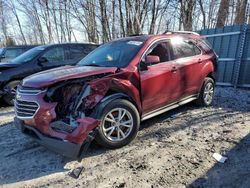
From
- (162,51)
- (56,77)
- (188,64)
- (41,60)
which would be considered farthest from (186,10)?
(56,77)

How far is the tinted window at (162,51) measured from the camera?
4.80 m

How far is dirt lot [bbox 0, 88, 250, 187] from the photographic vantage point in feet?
10.4

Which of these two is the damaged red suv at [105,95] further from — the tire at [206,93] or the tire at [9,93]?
the tire at [9,93]

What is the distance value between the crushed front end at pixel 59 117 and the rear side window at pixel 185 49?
230cm

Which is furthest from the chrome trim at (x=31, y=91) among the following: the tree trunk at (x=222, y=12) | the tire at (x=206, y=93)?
the tree trunk at (x=222, y=12)

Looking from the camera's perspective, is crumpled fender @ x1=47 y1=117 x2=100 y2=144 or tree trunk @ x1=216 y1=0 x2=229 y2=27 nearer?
crumpled fender @ x1=47 y1=117 x2=100 y2=144

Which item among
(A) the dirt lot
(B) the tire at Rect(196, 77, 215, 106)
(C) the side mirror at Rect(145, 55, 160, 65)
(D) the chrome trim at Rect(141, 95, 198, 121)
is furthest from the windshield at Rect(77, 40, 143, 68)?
(B) the tire at Rect(196, 77, 215, 106)

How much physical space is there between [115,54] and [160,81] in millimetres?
1013

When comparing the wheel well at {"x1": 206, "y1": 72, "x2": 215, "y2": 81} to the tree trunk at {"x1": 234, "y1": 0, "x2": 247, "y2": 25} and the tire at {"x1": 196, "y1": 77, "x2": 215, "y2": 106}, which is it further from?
the tree trunk at {"x1": 234, "y1": 0, "x2": 247, "y2": 25}

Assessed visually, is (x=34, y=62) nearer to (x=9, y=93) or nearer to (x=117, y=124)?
(x=9, y=93)

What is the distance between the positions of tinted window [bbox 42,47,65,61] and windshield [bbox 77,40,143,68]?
3301 mm

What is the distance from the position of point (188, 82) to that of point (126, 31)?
10.8 metres

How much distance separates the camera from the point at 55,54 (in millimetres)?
8273

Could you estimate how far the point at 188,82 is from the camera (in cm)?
536
